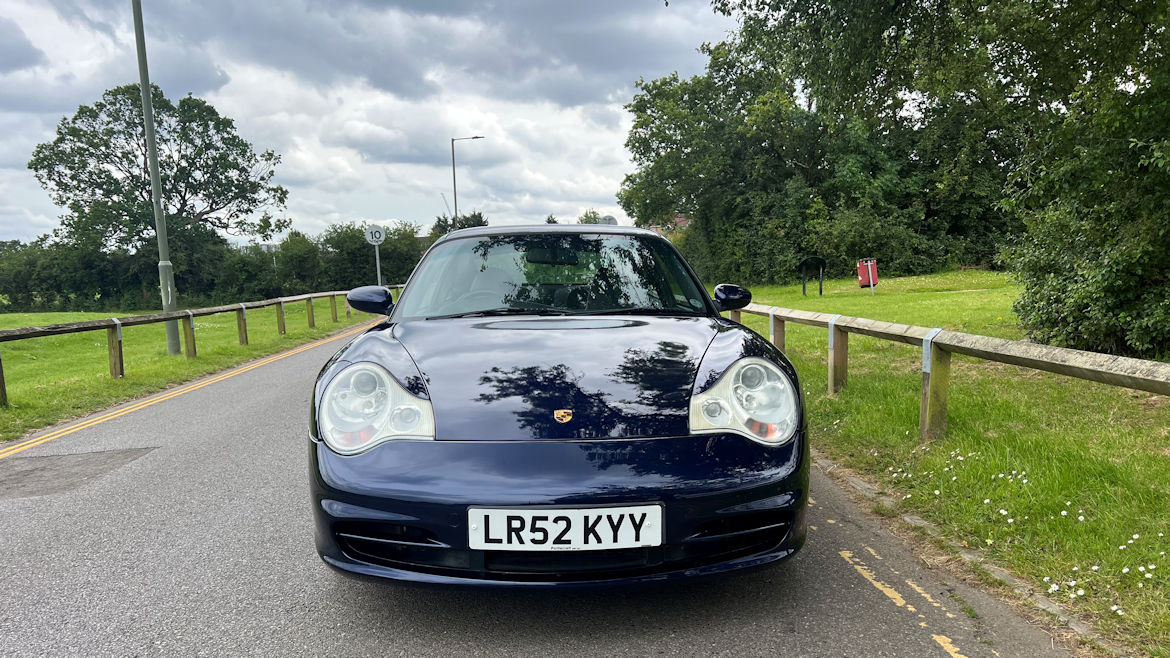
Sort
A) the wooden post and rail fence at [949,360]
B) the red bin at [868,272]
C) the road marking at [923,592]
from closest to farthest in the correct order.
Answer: the road marking at [923,592], the wooden post and rail fence at [949,360], the red bin at [868,272]

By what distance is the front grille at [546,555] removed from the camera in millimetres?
2066

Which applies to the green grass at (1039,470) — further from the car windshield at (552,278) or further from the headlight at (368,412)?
the headlight at (368,412)

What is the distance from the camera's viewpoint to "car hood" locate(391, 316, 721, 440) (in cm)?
219

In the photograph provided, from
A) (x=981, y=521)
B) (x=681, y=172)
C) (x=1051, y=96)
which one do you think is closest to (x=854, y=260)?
(x=681, y=172)

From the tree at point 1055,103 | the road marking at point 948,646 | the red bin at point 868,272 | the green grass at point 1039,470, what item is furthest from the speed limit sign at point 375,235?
the road marking at point 948,646

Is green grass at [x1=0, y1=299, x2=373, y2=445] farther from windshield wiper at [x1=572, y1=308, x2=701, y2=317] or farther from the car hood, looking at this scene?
windshield wiper at [x1=572, y1=308, x2=701, y2=317]

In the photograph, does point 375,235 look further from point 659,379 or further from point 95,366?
point 659,379

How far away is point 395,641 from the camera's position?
223 cm

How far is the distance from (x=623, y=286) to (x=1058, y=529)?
2076 mm

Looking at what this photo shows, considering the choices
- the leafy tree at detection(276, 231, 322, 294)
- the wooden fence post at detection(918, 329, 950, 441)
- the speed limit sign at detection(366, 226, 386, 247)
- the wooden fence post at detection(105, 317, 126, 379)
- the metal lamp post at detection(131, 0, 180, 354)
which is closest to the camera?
the wooden fence post at detection(918, 329, 950, 441)

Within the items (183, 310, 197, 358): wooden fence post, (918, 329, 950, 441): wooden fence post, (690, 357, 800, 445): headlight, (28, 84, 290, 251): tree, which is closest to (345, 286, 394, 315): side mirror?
(690, 357, 800, 445): headlight

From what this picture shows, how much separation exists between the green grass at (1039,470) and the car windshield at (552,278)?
5.12 ft

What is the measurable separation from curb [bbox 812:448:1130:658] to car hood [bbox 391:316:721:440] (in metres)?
1.35

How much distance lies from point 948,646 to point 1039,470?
1.62 metres
